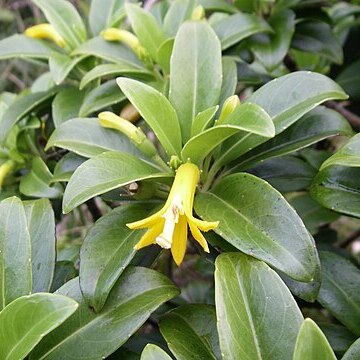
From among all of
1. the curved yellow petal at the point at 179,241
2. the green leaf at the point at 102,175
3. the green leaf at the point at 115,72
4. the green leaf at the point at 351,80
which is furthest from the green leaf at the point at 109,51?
the green leaf at the point at 351,80

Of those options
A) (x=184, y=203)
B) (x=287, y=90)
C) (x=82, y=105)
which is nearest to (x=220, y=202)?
(x=184, y=203)

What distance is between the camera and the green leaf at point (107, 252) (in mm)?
755

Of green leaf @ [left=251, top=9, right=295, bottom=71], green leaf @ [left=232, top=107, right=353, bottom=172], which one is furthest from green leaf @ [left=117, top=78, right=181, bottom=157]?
green leaf @ [left=251, top=9, right=295, bottom=71]

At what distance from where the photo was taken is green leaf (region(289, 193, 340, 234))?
1254mm

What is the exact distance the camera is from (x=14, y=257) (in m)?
0.78

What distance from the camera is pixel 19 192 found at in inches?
43.6

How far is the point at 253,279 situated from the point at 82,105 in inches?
20.7

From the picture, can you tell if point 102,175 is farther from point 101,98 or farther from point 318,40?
point 318,40

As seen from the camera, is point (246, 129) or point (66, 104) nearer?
point (246, 129)

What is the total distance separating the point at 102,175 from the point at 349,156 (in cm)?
34

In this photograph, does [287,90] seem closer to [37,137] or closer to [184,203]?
[184,203]

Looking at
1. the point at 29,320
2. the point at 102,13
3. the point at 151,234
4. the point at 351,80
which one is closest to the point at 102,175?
the point at 151,234

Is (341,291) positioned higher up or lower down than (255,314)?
lower down

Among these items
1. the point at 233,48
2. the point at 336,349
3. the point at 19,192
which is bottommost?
the point at 336,349
